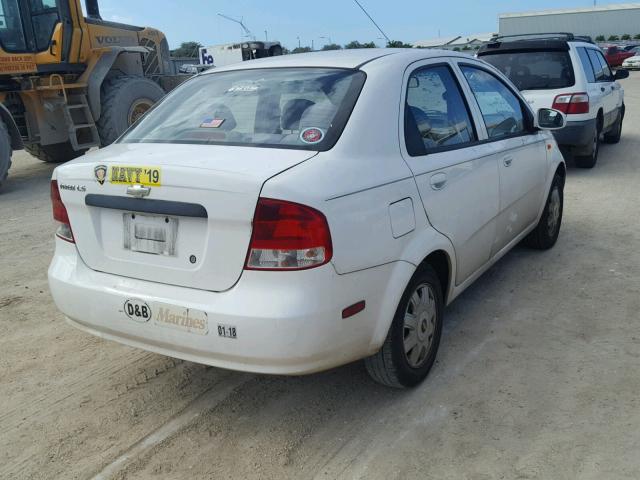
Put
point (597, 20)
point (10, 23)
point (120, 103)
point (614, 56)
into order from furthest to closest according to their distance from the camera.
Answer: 1. point (597, 20)
2. point (614, 56)
3. point (120, 103)
4. point (10, 23)

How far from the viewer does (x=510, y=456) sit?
8.75 feet

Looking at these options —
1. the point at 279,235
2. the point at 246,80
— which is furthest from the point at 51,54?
the point at 279,235

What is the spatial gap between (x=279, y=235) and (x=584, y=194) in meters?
6.04

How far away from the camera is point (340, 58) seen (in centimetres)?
345

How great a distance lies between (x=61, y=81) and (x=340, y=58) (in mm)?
7442

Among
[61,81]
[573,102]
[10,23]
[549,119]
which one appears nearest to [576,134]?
[573,102]

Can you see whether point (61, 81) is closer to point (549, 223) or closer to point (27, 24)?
point (27, 24)

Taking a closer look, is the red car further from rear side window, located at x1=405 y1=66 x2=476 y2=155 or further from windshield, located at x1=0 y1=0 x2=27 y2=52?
rear side window, located at x1=405 y1=66 x2=476 y2=155

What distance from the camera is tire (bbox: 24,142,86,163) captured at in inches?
430

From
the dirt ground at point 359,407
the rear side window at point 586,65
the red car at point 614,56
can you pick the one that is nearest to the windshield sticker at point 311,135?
the dirt ground at point 359,407

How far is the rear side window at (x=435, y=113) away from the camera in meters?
3.18

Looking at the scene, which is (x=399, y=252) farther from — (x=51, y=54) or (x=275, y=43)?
(x=275, y=43)

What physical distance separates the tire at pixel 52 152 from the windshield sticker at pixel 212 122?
865 centimetres

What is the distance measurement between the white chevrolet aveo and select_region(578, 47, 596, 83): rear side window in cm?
573
